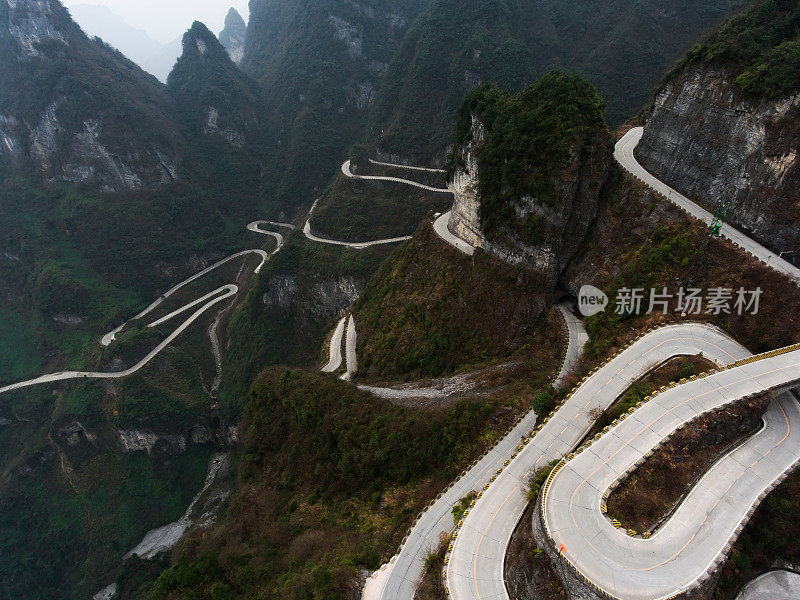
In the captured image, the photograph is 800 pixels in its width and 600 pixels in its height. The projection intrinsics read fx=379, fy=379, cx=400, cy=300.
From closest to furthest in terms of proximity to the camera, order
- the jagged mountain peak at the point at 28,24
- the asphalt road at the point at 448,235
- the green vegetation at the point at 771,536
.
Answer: the green vegetation at the point at 771,536 < the asphalt road at the point at 448,235 < the jagged mountain peak at the point at 28,24

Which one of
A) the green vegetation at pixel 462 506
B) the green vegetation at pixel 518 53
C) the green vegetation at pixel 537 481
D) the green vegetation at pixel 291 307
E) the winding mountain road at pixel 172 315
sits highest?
the green vegetation at pixel 518 53

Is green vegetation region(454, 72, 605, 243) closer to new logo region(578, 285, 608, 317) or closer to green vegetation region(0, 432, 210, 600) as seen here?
new logo region(578, 285, 608, 317)

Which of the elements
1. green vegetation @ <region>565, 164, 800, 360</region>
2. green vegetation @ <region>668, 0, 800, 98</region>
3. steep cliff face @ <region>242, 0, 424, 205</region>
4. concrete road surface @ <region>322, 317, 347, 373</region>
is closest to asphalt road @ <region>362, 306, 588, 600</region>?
green vegetation @ <region>565, 164, 800, 360</region>

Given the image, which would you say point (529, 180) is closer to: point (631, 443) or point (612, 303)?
point (612, 303)

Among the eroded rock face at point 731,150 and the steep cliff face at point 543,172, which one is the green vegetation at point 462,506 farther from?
the eroded rock face at point 731,150

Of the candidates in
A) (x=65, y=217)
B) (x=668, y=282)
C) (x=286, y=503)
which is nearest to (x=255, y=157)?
(x=65, y=217)

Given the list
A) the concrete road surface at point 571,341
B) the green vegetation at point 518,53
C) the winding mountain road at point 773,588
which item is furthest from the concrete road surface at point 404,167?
the winding mountain road at point 773,588
